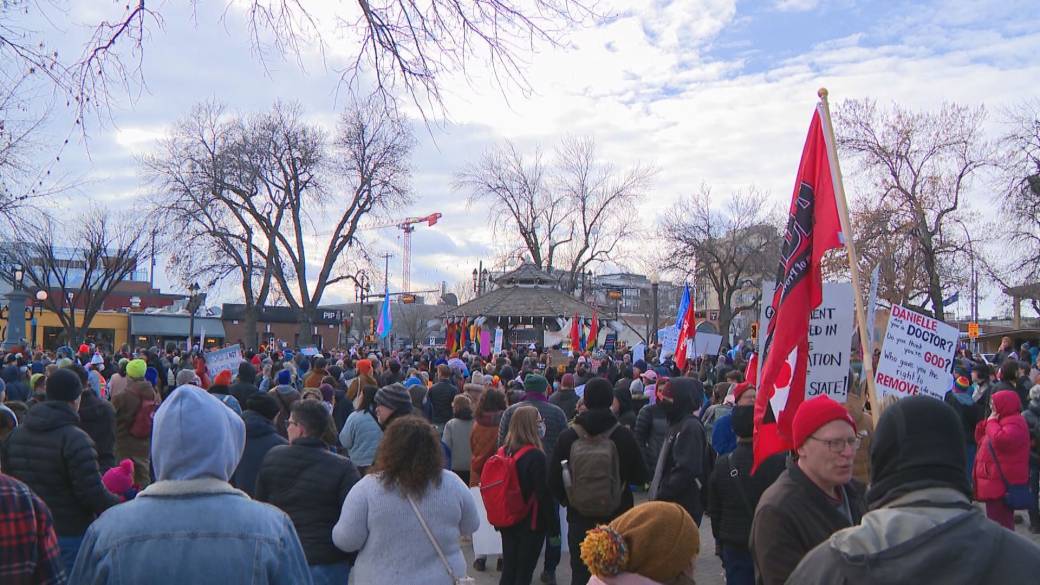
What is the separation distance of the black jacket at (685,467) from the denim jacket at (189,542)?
4.81 meters

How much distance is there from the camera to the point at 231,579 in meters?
2.85

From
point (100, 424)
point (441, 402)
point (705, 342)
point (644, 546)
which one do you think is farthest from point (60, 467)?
point (705, 342)

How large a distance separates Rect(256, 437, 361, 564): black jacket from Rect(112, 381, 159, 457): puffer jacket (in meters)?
3.23

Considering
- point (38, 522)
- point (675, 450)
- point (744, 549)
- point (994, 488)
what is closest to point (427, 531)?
Answer: point (38, 522)

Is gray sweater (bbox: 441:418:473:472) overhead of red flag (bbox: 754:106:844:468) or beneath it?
beneath

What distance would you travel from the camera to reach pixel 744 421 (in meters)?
6.37

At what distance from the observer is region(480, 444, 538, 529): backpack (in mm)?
7465

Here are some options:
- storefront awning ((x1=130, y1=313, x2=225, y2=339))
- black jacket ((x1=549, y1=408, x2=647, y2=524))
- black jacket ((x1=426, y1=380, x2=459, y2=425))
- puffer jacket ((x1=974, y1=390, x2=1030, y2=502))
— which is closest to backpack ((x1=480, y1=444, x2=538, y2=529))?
black jacket ((x1=549, y1=408, x2=647, y2=524))

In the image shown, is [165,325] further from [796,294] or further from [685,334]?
[796,294]

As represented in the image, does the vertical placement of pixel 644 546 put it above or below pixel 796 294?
below

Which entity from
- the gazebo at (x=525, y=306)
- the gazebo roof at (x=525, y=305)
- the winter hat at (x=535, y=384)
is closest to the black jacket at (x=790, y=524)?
the winter hat at (x=535, y=384)

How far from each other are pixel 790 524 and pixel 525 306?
31.2 metres

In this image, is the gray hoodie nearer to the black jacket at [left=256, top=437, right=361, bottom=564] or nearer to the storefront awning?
the black jacket at [left=256, top=437, right=361, bottom=564]

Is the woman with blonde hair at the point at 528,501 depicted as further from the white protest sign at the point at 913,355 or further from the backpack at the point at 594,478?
the white protest sign at the point at 913,355
